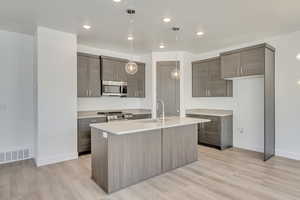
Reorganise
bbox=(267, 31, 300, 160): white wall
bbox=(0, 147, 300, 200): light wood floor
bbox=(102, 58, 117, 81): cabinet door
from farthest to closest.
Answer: bbox=(102, 58, 117, 81): cabinet door < bbox=(267, 31, 300, 160): white wall < bbox=(0, 147, 300, 200): light wood floor

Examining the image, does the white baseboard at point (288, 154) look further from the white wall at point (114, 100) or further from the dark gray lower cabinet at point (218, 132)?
the white wall at point (114, 100)

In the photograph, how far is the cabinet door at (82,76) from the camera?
4.43m

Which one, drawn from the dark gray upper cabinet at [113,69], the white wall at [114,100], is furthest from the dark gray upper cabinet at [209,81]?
the dark gray upper cabinet at [113,69]

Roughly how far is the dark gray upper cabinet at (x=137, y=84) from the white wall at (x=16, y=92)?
258 cm

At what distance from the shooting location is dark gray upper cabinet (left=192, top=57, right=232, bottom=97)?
5000 millimetres

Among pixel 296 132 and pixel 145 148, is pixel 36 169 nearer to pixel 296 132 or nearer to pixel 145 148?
pixel 145 148

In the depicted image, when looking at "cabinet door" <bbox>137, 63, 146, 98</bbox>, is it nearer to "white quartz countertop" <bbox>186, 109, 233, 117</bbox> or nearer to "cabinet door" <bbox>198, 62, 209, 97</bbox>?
"white quartz countertop" <bbox>186, 109, 233, 117</bbox>

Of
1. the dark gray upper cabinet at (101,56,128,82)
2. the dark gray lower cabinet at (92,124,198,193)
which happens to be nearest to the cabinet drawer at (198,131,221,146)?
the dark gray lower cabinet at (92,124,198,193)

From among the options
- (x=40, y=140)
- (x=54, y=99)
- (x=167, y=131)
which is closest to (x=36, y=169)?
(x=40, y=140)

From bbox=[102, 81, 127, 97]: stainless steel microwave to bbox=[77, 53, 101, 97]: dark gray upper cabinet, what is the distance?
161mm

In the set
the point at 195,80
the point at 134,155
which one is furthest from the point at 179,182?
the point at 195,80

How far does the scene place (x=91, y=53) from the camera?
16.5 feet

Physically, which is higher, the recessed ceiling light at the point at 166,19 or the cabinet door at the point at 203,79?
the recessed ceiling light at the point at 166,19

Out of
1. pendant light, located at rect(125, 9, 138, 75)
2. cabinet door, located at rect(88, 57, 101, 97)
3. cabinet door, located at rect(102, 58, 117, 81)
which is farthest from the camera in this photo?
cabinet door, located at rect(102, 58, 117, 81)
